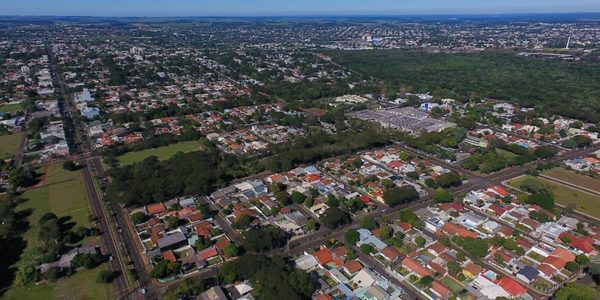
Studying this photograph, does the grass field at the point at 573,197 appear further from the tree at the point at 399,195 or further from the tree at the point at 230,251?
the tree at the point at 230,251

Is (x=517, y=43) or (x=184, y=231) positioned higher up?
(x=517, y=43)

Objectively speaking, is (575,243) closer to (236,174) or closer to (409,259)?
(409,259)

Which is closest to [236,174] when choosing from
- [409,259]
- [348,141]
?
[348,141]

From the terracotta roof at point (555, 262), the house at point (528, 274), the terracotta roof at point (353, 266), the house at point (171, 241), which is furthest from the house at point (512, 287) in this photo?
the house at point (171, 241)

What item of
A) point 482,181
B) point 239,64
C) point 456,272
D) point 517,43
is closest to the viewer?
point 456,272

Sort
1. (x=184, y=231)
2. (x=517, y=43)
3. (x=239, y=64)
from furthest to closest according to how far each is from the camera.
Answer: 1. (x=517, y=43)
2. (x=239, y=64)
3. (x=184, y=231)

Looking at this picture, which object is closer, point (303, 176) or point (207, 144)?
point (303, 176)

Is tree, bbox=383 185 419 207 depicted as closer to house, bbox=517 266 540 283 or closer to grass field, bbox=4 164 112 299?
house, bbox=517 266 540 283
